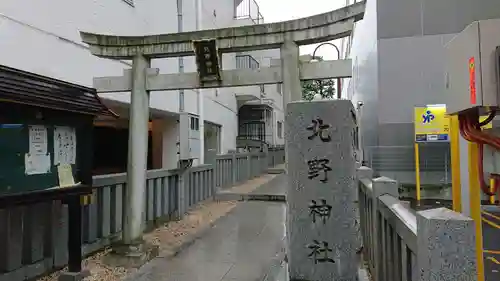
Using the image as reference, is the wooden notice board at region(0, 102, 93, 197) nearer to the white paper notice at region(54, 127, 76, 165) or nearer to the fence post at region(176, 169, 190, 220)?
the white paper notice at region(54, 127, 76, 165)

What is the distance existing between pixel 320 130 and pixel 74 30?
5.76m

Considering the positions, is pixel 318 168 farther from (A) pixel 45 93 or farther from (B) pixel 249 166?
(B) pixel 249 166

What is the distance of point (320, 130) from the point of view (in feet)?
12.6

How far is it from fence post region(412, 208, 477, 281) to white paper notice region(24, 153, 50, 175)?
400 centimetres

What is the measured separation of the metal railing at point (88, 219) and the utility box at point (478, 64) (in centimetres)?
479

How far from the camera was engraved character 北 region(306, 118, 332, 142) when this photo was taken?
382cm

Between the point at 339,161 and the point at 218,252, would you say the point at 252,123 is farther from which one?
the point at 339,161

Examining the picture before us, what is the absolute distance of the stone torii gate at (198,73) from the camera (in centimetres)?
566

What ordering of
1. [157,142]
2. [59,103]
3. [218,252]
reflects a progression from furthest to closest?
[157,142] → [218,252] → [59,103]

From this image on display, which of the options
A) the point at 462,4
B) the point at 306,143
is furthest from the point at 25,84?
the point at 462,4

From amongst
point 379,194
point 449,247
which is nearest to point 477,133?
point 379,194

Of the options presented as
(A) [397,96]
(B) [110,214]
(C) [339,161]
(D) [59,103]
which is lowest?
(B) [110,214]

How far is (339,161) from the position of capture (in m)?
3.79

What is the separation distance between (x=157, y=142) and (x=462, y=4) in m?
11.9
